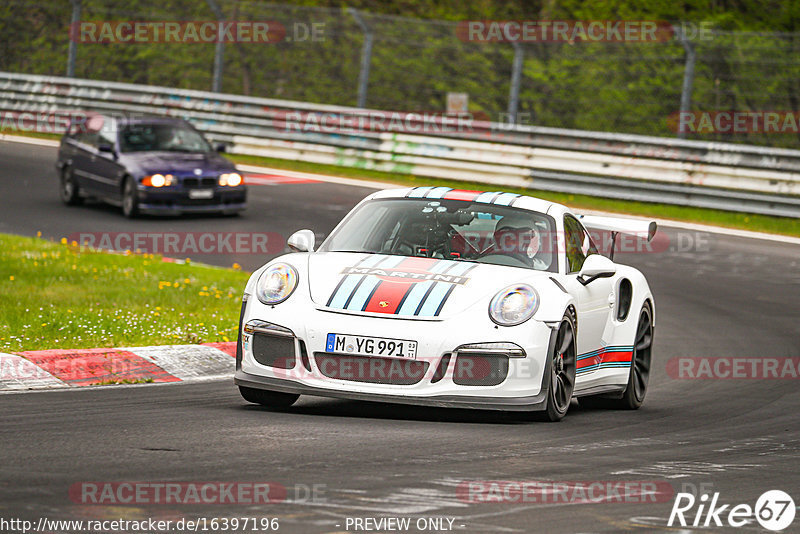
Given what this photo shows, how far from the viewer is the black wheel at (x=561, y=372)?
25.7 feet

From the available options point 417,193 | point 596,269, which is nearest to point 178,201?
point 417,193

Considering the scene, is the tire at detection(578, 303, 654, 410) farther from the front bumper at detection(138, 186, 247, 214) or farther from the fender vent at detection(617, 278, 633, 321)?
the front bumper at detection(138, 186, 247, 214)

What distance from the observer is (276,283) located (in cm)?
796

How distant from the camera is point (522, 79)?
23328 millimetres

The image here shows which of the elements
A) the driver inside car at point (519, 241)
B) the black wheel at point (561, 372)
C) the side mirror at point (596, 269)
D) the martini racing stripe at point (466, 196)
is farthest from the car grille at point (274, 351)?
the side mirror at point (596, 269)

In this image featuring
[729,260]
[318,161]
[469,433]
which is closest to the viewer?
[469,433]

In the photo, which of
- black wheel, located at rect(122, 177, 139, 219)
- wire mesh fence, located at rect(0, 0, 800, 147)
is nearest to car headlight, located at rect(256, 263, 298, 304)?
black wheel, located at rect(122, 177, 139, 219)

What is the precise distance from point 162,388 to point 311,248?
129 cm

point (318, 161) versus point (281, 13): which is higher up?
point (281, 13)

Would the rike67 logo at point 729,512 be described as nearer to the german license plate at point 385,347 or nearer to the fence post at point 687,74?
the german license plate at point 385,347

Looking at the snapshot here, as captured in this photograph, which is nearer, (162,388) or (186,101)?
(162,388)

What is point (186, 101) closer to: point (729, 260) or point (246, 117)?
point (246, 117)

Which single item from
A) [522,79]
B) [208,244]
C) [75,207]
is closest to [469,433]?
[208,244]

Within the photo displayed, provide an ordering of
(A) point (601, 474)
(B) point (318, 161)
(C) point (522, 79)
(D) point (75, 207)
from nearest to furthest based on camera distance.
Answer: (A) point (601, 474) → (D) point (75, 207) → (C) point (522, 79) → (B) point (318, 161)
